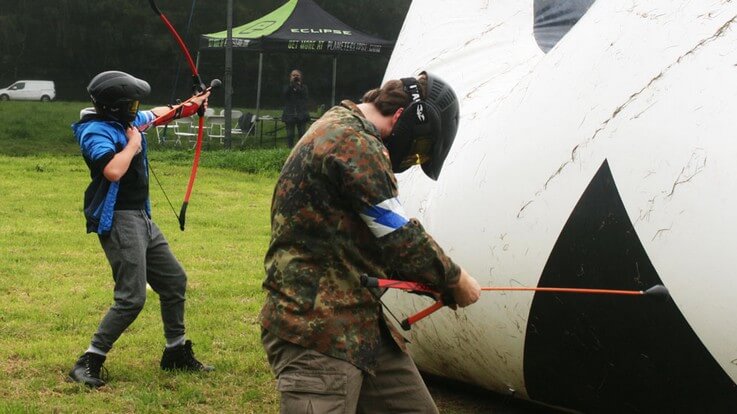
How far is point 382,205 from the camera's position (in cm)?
366

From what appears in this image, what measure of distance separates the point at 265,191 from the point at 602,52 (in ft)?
36.5

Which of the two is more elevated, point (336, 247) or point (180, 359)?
point (336, 247)

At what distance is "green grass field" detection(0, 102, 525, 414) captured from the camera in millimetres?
6102

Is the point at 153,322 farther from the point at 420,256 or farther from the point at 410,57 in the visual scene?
the point at 420,256

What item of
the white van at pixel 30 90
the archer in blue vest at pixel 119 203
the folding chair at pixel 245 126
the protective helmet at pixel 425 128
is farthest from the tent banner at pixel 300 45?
the protective helmet at pixel 425 128

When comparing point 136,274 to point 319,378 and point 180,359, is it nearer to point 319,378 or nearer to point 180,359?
point 180,359

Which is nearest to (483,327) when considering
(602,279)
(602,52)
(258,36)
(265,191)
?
(602,279)

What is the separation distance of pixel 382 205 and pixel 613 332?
162 cm

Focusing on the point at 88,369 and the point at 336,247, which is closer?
the point at 336,247

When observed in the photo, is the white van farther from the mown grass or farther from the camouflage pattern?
the camouflage pattern

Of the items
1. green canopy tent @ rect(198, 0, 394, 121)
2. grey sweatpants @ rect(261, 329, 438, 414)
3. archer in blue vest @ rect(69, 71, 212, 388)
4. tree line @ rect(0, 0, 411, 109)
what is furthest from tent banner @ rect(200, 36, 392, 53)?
grey sweatpants @ rect(261, 329, 438, 414)

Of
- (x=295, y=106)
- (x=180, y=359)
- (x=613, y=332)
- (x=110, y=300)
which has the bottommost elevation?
(x=295, y=106)

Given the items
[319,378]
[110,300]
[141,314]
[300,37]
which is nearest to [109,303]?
[110,300]

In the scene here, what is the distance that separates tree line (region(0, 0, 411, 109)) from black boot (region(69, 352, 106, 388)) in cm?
2796
